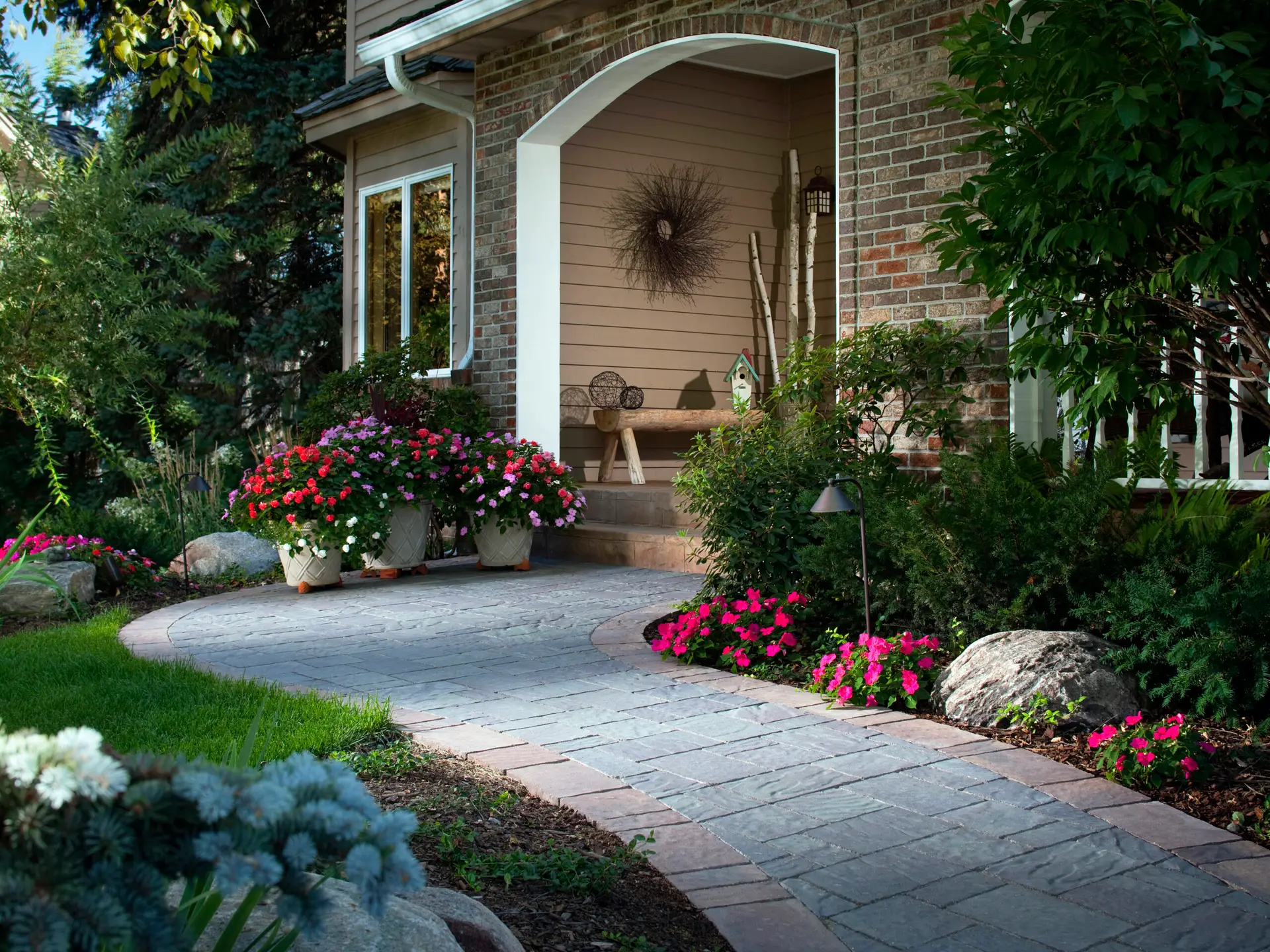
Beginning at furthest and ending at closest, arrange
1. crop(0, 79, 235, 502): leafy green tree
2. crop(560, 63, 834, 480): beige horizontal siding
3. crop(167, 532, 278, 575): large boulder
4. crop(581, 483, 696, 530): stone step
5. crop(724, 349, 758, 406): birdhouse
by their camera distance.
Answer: crop(724, 349, 758, 406): birdhouse
crop(560, 63, 834, 480): beige horizontal siding
crop(581, 483, 696, 530): stone step
crop(167, 532, 278, 575): large boulder
crop(0, 79, 235, 502): leafy green tree

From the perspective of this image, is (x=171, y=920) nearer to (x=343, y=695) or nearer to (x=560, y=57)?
(x=343, y=695)

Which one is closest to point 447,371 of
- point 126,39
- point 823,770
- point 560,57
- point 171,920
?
point 560,57

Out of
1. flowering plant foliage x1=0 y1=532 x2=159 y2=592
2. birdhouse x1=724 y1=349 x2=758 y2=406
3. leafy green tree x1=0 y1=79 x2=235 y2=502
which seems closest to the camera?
leafy green tree x1=0 y1=79 x2=235 y2=502

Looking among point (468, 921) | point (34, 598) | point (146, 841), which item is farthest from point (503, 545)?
point (146, 841)

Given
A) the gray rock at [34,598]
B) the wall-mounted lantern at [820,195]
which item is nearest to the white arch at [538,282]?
the wall-mounted lantern at [820,195]

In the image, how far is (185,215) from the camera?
23.2ft

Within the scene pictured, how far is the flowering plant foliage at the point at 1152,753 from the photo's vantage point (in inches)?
129

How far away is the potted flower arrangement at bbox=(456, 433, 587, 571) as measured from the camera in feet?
25.9

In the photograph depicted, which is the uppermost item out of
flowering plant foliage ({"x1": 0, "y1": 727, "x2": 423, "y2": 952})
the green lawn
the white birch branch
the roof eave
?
the roof eave

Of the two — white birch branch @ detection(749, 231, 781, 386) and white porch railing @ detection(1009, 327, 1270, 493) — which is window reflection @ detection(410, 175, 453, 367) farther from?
white porch railing @ detection(1009, 327, 1270, 493)

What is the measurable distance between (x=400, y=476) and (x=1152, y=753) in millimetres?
5241

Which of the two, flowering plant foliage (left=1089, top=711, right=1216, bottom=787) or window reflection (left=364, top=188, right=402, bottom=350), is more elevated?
window reflection (left=364, top=188, right=402, bottom=350)

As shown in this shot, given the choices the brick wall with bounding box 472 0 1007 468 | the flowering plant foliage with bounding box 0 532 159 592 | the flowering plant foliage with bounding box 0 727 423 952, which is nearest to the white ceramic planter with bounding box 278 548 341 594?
the flowering plant foliage with bounding box 0 532 159 592

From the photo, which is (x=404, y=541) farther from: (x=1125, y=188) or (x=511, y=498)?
(x=1125, y=188)
